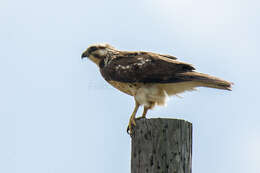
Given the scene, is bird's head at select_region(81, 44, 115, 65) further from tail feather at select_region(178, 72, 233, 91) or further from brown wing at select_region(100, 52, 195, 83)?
tail feather at select_region(178, 72, 233, 91)

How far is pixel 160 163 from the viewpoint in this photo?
4.30 m

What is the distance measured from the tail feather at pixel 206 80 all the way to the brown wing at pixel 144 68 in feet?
0.38

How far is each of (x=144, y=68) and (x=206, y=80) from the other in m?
1.01

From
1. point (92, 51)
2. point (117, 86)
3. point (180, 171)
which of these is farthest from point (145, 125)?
point (92, 51)

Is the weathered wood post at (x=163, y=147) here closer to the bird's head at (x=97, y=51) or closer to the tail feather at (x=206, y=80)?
the tail feather at (x=206, y=80)

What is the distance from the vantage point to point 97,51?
7922 mm

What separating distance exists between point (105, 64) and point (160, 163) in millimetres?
3616

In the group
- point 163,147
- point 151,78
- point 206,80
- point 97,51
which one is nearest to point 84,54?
point 97,51

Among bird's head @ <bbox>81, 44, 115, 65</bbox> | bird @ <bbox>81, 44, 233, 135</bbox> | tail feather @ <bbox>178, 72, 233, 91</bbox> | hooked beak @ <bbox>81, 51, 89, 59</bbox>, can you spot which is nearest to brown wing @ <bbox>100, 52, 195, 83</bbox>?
bird @ <bbox>81, 44, 233, 135</bbox>

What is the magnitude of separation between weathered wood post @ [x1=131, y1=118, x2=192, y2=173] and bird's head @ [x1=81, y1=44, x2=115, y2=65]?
350 centimetres

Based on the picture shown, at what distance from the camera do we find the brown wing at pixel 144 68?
6.79m

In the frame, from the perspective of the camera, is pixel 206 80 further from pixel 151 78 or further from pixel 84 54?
pixel 84 54

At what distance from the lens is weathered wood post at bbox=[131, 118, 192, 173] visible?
429 centimetres

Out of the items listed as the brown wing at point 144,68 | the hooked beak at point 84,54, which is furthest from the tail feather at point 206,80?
the hooked beak at point 84,54
